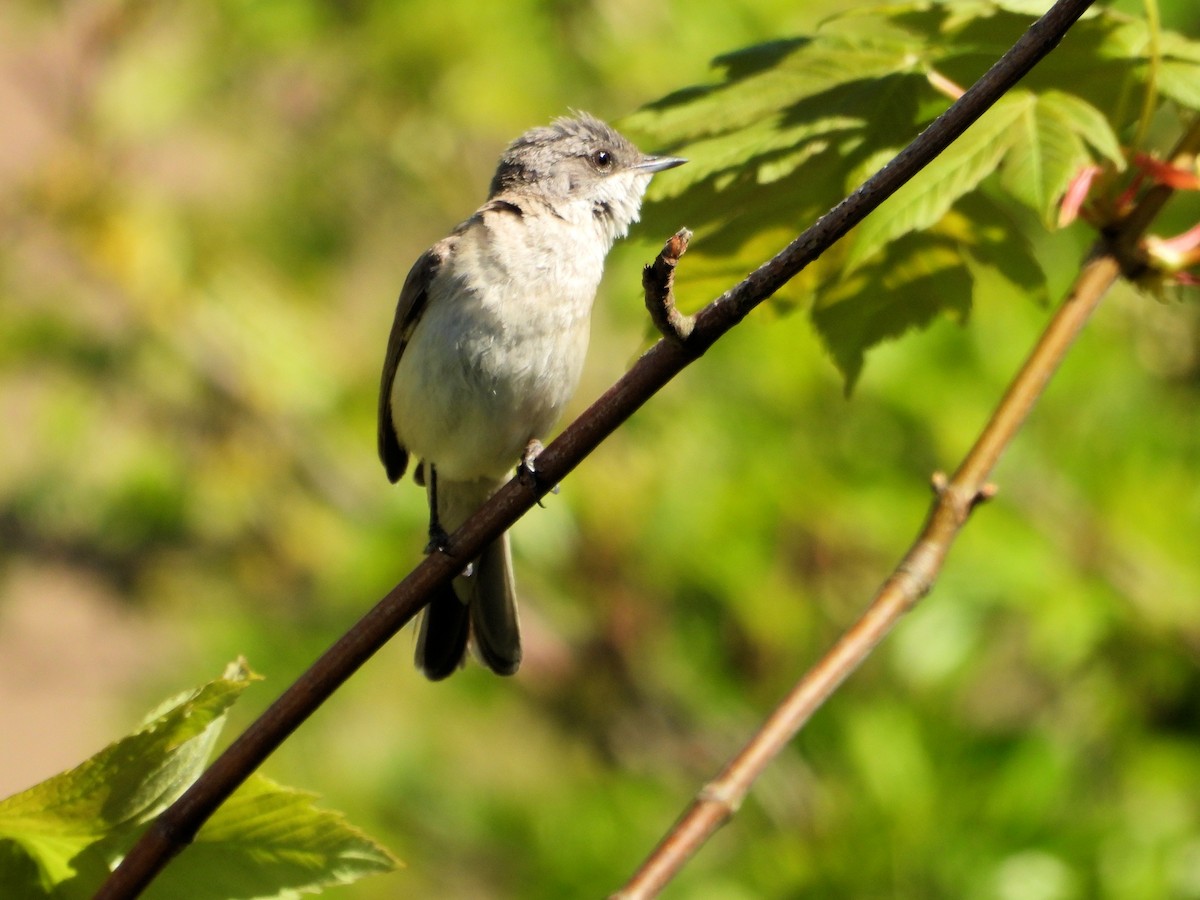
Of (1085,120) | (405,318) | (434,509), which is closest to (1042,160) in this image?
(1085,120)

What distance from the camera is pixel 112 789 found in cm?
131

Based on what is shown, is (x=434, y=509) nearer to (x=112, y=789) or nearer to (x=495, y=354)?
(x=495, y=354)

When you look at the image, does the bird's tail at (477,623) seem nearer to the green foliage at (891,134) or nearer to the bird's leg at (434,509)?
the bird's leg at (434,509)

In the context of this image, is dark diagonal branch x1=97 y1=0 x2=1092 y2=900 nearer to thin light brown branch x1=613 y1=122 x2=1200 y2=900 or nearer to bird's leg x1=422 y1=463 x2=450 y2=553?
thin light brown branch x1=613 y1=122 x2=1200 y2=900

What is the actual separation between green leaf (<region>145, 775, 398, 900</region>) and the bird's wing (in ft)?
6.14

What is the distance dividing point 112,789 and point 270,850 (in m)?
0.16

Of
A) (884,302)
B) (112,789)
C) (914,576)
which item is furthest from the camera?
(884,302)

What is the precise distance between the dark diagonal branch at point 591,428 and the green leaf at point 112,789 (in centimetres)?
4

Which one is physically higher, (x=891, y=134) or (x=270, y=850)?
(x=891, y=134)

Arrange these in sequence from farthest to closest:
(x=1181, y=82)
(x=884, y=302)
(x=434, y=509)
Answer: (x=434, y=509), (x=884, y=302), (x=1181, y=82)

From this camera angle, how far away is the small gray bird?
293cm

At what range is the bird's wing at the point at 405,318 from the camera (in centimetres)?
310

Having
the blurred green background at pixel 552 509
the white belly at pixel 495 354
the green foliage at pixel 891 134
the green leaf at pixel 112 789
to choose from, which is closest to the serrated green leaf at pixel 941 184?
the green foliage at pixel 891 134

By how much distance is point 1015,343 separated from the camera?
161 inches
